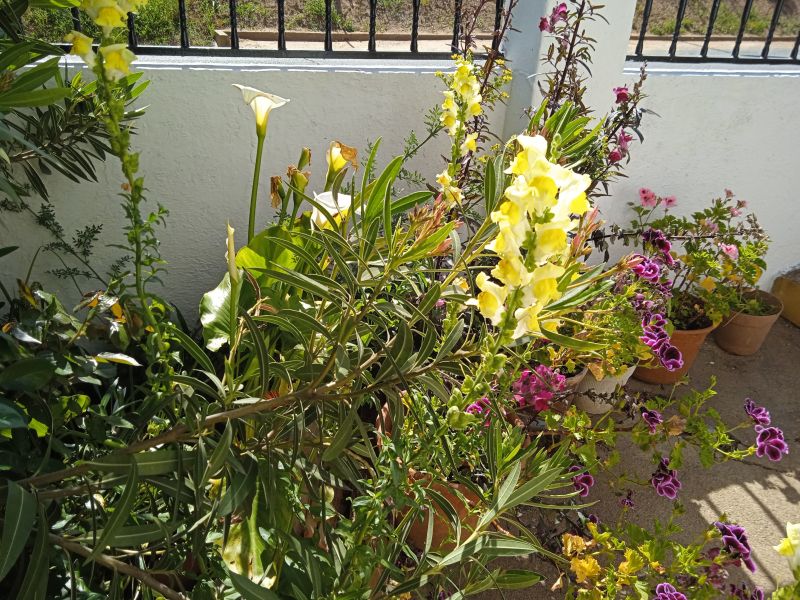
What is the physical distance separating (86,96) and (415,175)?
1144mm

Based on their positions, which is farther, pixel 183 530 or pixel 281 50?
pixel 281 50

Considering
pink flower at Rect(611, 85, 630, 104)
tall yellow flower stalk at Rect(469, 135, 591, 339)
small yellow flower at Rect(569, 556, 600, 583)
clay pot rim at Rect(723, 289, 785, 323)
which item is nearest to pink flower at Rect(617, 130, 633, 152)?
pink flower at Rect(611, 85, 630, 104)

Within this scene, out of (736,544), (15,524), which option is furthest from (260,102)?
(736,544)

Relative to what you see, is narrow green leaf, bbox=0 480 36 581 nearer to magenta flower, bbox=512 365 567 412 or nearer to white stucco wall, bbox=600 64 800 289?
magenta flower, bbox=512 365 567 412

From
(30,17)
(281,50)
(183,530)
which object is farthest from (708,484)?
(30,17)

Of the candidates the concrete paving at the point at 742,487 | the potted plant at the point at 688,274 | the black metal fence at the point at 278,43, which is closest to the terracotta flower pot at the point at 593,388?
the concrete paving at the point at 742,487

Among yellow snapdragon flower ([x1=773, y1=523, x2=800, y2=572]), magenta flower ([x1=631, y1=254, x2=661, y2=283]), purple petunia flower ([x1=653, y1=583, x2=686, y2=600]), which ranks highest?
yellow snapdragon flower ([x1=773, y1=523, x2=800, y2=572])

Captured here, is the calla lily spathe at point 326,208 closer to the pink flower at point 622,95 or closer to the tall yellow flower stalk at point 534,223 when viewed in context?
the tall yellow flower stalk at point 534,223

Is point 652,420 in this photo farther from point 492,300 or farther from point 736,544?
point 492,300

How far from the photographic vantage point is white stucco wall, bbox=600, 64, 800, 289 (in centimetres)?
295

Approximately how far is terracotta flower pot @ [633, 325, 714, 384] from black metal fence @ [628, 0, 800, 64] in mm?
1193

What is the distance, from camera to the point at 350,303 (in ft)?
3.86

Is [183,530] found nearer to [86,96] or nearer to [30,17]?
[86,96]

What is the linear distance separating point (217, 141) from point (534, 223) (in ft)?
5.56
